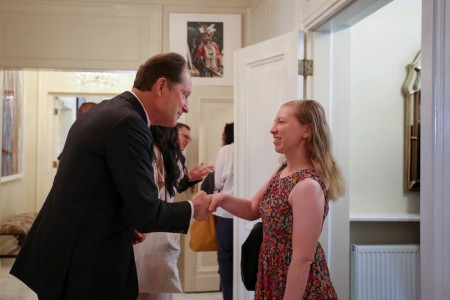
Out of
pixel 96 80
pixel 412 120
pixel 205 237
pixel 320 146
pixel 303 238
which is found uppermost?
pixel 96 80

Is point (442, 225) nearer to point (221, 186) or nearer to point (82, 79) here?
point (221, 186)

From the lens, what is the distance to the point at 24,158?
711 centimetres

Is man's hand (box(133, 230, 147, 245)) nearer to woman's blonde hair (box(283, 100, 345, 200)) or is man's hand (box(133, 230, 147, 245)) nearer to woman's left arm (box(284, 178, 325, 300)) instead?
woman's left arm (box(284, 178, 325, 300))

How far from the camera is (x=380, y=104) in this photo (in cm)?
316

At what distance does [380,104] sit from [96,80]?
15.9 feet

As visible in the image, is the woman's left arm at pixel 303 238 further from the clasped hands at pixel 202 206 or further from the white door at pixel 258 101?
the white door at pixel 258 101

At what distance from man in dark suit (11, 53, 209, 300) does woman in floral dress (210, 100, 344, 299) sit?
46cm

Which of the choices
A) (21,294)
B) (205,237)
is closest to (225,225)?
(205,237)

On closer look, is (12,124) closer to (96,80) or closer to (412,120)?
(96,80)

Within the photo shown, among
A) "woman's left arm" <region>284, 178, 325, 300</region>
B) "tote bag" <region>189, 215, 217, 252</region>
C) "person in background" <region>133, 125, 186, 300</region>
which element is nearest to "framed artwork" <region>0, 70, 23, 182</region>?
"tote bag" <region>189, 215, 217, 252</region>

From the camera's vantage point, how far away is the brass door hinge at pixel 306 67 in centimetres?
259

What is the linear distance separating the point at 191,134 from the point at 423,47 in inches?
125

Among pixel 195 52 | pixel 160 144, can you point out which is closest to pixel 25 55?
pixel 195 52

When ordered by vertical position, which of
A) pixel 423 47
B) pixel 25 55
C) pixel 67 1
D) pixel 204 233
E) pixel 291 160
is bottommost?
pixel 204 233
